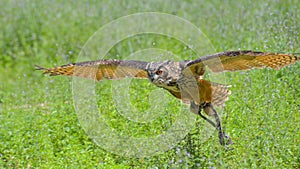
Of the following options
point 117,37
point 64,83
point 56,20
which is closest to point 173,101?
point 64,83

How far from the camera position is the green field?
6714 millimetres

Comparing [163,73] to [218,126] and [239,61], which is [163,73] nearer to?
[239,61]

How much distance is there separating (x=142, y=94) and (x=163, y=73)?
8.37 ft

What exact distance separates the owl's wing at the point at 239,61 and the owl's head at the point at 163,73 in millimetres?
173

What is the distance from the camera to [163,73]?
6773 millimetres

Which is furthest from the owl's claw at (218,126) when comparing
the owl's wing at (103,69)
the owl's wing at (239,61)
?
the owl's wing at (103,69)

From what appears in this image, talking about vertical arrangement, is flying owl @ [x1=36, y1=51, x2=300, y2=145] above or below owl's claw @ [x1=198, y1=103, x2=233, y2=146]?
above

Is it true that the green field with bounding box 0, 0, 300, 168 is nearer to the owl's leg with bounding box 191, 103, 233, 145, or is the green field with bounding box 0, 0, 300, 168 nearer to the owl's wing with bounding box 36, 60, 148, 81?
the owl's leg with bounding box 191, 103, 233, 145

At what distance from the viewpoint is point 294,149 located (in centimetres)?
668

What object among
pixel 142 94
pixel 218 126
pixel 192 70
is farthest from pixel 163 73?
pixel 142 94

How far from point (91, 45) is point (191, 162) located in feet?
19.7

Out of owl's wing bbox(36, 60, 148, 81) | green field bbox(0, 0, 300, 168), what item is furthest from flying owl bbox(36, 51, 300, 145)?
green field bbox(0, 0, 300, 168)

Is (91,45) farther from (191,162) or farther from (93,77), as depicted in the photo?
(191,162)

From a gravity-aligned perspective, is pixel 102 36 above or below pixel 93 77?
above
